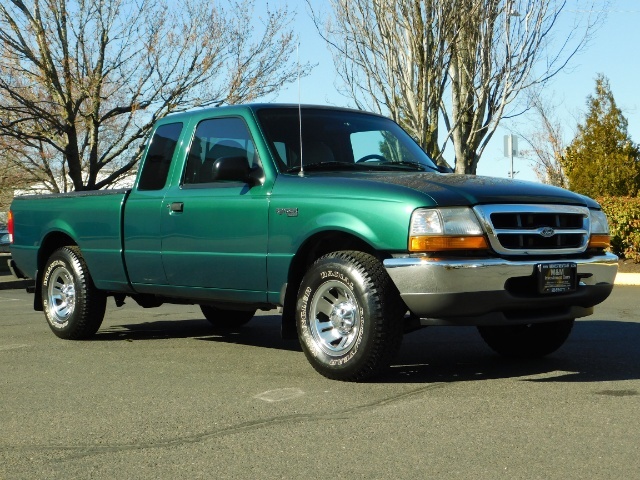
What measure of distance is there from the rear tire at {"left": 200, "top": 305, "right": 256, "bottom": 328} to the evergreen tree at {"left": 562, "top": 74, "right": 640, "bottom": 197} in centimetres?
1791

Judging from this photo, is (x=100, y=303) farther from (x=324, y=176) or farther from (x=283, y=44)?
(x=283, y=44)

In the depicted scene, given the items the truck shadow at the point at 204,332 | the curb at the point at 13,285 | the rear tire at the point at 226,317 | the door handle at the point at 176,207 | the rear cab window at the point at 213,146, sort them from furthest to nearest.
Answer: the curb at the point at 13,285 → the rear tire at the point at 226,317 → the truck shadow at the point at 204,332 → the door handle at the point at 176,207 → the rear cab window at the point at 213,146

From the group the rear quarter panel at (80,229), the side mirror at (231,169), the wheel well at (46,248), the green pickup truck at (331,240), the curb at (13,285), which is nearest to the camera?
the green pickup truck at (331,240)

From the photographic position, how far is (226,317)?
971 centimetres

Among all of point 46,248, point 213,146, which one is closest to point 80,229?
point 46,248

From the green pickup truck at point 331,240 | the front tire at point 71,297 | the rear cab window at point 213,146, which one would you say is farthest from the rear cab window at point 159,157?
the front tire at point 71,297

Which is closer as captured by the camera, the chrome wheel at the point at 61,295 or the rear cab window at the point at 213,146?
the rear cab window at the point at 213,146

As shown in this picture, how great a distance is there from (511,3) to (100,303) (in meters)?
13.1

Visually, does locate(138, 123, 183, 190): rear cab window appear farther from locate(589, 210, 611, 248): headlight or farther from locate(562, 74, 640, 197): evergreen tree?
locate(562, 74, 640, 197): evergreen tree

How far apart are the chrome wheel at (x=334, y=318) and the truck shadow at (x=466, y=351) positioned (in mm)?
347

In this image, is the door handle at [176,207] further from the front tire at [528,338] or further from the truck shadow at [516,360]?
the front tire at [528,338]

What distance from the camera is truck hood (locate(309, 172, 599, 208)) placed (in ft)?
19.8

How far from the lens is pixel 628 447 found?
4.51m

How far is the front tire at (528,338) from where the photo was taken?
7156 mm
